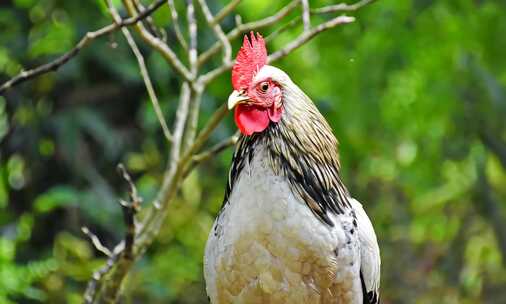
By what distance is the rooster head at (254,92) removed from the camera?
4.02 meters

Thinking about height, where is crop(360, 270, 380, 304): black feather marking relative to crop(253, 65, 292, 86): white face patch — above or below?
below

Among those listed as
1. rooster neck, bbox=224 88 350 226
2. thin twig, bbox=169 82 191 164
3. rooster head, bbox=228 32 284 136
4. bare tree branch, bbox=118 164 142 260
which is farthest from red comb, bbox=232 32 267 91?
thin twig, bbox=169 82 191 164

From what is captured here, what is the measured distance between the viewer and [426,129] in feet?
30.5

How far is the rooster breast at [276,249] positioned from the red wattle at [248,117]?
0.36 ft

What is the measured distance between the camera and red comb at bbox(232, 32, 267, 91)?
13.2 ft

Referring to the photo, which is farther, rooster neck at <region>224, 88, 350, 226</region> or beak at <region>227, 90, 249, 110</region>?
rooster neck at <region>224, 88, 350, 226</region>

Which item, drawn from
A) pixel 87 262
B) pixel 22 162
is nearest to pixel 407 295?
pixel 87 262

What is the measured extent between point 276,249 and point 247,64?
735mm

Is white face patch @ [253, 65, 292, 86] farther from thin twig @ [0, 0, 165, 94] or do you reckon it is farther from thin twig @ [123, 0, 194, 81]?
thin twig @ [123, 0, 194, 81]

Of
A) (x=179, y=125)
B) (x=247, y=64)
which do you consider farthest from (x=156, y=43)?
A: (x=247, y=64)

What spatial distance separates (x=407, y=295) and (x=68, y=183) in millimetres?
3192

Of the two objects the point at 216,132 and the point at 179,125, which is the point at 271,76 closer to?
the point at 179,125

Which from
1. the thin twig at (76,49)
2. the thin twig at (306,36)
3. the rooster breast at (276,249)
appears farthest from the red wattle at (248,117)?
the thin twig at (306,36)

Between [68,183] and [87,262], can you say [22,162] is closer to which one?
[68,183]
